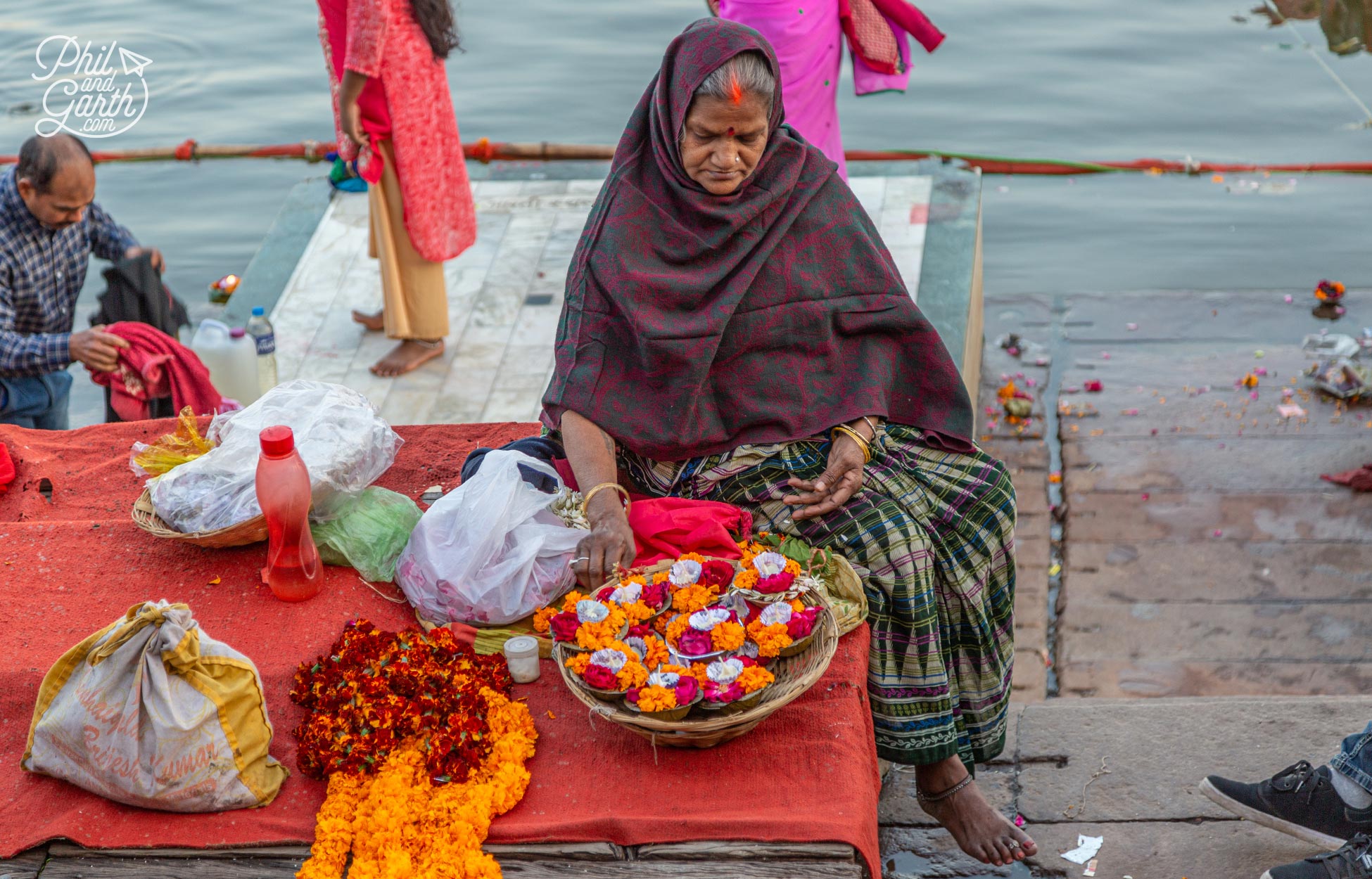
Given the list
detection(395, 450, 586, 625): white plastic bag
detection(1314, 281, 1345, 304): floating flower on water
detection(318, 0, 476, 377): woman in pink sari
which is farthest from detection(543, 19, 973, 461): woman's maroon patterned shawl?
detection(1314, 281, 1345, 304): floating flower on water

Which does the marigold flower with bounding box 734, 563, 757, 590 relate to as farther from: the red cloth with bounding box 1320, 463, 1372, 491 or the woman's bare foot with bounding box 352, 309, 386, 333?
the red cloth with bounding box 1320, 463, 1372, 491

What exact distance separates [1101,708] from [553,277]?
2.90 metres

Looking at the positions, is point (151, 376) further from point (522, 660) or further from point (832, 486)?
point (832, 486)

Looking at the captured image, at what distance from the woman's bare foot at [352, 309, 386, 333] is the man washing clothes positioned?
998 millimetres

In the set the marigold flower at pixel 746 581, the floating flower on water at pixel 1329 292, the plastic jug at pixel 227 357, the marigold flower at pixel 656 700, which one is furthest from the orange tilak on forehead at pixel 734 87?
the floating flower on water at pixel 1329 292

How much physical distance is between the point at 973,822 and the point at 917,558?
57cm

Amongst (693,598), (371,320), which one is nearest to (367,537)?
(693,598)

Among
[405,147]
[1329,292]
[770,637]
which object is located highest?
[405,147]

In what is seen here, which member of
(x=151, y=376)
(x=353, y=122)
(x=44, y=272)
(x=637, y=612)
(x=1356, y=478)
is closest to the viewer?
(x=637, y=612)

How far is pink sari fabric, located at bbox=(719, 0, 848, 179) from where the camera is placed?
4.39m

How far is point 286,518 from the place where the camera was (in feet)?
8.48

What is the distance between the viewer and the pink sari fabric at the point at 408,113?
4.24m

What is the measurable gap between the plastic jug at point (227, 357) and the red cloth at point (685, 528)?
209cm
